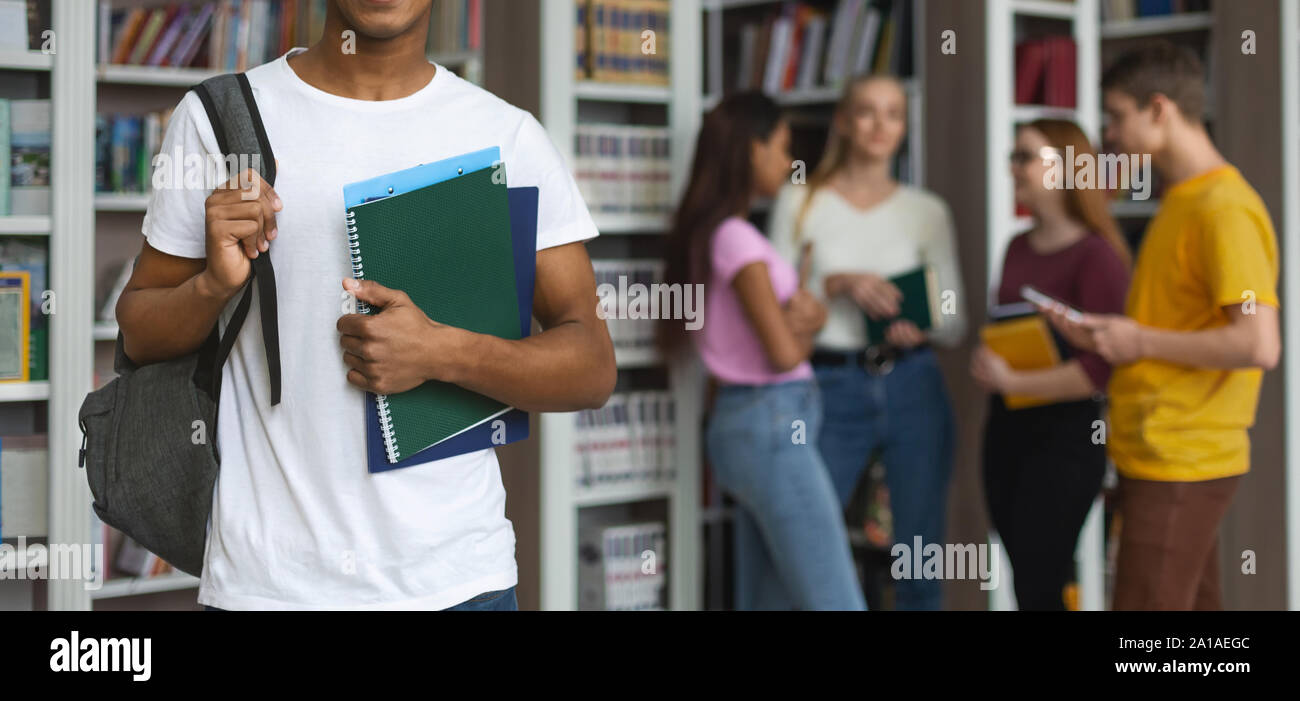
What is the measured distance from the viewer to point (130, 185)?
12.7 ft

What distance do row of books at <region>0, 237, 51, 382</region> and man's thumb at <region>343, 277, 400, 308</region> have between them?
1846mm

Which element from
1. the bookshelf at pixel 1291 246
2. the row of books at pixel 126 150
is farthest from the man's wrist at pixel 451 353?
the bookshelf at pixel 1291 246

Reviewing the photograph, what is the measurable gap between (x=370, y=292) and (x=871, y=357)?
2.38 meters

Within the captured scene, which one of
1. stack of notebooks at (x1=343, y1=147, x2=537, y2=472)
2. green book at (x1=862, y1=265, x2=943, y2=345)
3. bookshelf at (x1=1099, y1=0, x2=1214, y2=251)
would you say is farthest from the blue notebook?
bookshelf at (x1=1099, y1=0, x2=1214, y2=251)

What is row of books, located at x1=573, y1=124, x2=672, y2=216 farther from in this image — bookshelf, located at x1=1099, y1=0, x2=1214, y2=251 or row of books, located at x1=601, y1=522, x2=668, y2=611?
bookshelf, located at x1=1099, y1=0, x2=1214, y2=251

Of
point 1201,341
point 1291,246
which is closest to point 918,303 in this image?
point 1201,341

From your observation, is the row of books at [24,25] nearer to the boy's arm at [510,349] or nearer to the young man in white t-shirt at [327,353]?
the young man in white t-shirt at [327,353]

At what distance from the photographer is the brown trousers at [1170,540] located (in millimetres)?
2525

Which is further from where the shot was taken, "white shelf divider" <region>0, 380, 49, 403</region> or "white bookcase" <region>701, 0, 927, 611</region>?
"white bookcase" <region>701, 0, 927, 611</region>

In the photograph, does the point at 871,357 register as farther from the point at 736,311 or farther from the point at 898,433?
the point at 736,311

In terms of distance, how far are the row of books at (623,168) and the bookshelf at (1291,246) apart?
74.2 inches

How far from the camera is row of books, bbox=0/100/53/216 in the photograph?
9.11 ft
